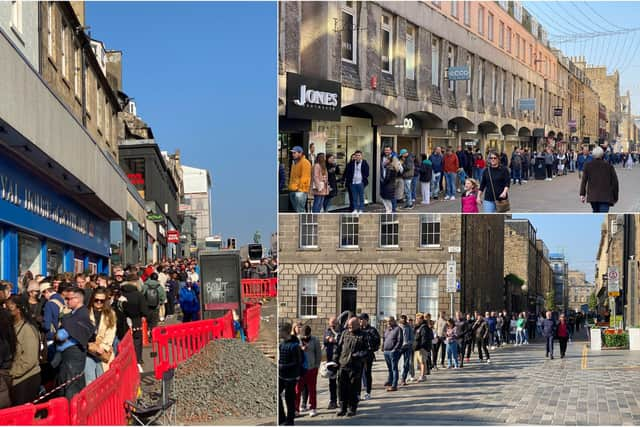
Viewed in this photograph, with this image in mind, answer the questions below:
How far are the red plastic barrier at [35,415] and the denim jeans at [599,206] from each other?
4.50 meters

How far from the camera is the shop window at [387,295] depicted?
25.1ft

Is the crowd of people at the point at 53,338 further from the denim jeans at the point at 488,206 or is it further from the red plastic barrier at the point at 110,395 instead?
the denim jeans at the point at 488,206

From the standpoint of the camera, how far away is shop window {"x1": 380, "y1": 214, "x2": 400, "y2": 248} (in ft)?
25.1

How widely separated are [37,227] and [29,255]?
485mm

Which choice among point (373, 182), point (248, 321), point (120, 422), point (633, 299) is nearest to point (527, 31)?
point (373, 182)

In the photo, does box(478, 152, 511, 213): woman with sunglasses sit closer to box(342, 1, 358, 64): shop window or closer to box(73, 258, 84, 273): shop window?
box(342, 1, 358, 64): shop window

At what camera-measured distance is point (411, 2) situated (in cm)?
801

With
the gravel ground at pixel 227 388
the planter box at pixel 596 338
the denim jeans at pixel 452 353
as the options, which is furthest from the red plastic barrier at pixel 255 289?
the planter box at pixel 596 338

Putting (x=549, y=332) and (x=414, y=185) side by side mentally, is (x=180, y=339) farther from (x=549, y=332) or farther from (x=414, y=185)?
(x=414, y=185)

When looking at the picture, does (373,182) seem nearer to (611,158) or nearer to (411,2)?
(411,2)

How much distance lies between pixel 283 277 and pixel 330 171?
36.7 inches

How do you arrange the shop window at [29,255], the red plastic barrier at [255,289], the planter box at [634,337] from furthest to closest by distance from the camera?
1. the red plastic barrier at [255,289]
2. the shop window at [29,255]
3. the planter box at [634,337]

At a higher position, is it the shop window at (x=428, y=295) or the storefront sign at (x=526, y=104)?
the storefront sign at (x=526, y=104)

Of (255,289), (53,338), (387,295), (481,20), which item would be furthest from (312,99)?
(255,289)
